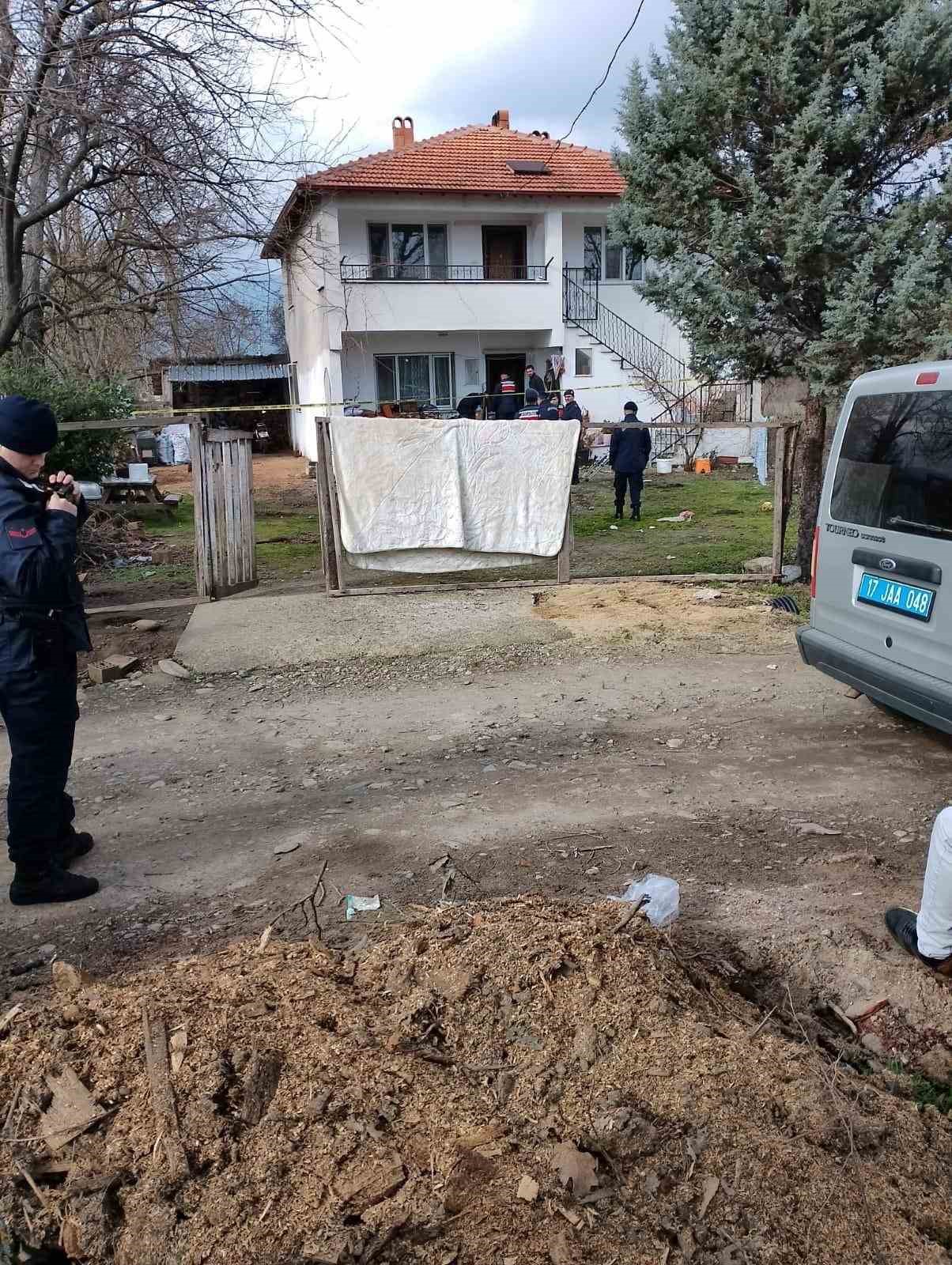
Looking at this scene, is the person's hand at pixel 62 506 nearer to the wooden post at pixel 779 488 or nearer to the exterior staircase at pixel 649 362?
the wooden post at pixel 779 488

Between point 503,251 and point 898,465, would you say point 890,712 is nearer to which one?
point 898,465

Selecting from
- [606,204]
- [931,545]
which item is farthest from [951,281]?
[606,204]

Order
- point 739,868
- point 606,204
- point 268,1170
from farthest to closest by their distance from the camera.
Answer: point 606,204, point 739,868, point 268,1170

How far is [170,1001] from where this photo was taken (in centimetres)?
278

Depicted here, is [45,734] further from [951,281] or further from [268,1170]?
[951,281]

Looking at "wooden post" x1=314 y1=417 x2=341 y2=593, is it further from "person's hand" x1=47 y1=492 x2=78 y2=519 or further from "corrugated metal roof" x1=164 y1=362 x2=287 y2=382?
"corrugated metal roof" x1=164 y1=362 x2=287 y2=382

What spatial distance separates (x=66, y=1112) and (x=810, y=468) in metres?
9.03

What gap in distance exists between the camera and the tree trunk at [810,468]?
31.8 ft

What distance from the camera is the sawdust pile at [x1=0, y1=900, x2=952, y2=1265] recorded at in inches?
82.9

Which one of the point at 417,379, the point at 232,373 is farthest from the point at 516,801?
the point at 232,373

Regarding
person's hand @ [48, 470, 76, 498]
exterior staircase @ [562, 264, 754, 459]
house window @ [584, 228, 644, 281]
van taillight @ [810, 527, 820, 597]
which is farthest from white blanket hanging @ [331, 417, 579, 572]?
house window @ [584, 228, 644, 281]

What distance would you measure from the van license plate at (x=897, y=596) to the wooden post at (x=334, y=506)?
5.21 meters

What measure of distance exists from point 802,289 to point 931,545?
18.7 feet

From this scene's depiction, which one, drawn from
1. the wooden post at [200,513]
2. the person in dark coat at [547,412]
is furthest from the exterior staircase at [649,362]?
the wooden post at [200,513]
